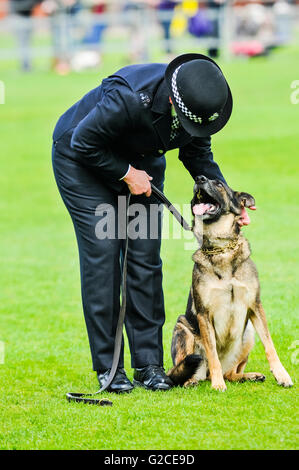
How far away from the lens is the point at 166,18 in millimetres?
22641

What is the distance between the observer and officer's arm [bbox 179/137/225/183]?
5547 millimetres

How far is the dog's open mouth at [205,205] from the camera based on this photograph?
218 inches

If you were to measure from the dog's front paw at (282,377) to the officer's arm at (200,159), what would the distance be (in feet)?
4.09

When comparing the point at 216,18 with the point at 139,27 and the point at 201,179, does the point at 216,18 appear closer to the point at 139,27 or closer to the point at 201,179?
the point at 139,27

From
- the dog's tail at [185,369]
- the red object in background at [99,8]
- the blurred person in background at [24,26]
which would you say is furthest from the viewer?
the red object in background at [99,8]

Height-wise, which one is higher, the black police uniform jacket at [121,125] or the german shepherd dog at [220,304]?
the black police uniform jacket at [121,125]

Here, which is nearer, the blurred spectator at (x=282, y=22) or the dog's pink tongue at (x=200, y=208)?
the dog's pink tongue at (x=200, y=208)

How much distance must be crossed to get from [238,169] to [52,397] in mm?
9021

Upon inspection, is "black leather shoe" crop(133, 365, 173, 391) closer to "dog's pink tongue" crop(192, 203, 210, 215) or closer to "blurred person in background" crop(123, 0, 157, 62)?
"dog's pink tongue" crop(192, 203, 210, 215)

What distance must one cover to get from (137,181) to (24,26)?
18.1 m

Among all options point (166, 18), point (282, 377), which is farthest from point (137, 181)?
point (166, 18)

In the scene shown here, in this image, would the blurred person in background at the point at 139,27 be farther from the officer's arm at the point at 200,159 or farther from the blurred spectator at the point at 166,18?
the officer's arm at the point at 200,159

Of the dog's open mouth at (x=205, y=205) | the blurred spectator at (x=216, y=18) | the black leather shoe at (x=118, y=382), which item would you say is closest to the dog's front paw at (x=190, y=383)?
the black leather shoe at (x=118, y=382)
